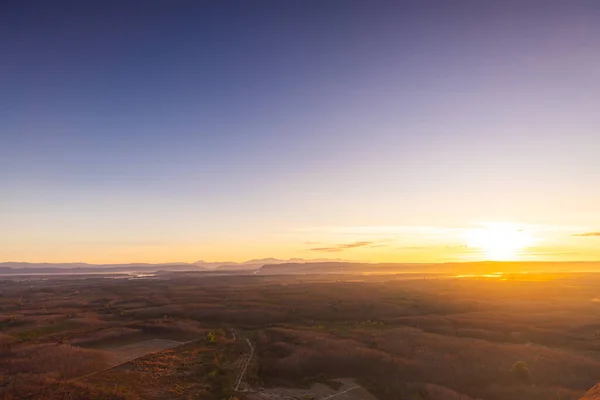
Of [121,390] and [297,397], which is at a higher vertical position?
[121,390]

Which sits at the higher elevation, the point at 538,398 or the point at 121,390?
the point at 121,390

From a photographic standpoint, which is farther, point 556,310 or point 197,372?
point 556,310

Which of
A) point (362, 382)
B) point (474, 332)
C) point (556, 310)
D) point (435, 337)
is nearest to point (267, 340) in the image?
point (362, 382)

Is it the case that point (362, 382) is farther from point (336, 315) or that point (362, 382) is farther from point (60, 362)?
point (336, 315)

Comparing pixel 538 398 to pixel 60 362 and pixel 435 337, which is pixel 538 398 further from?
pixel 60 362

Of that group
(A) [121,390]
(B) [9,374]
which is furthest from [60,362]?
(A) [121,390]

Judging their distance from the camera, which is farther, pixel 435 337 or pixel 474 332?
pixel 474 332

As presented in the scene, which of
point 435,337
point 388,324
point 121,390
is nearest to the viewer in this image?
point 121,390

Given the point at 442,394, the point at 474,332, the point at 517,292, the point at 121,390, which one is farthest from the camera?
the point at 517,292

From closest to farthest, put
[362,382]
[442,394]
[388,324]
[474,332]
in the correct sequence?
1. [442,394]
2. [362,382]
3. [474,332]
4. [388,324]
